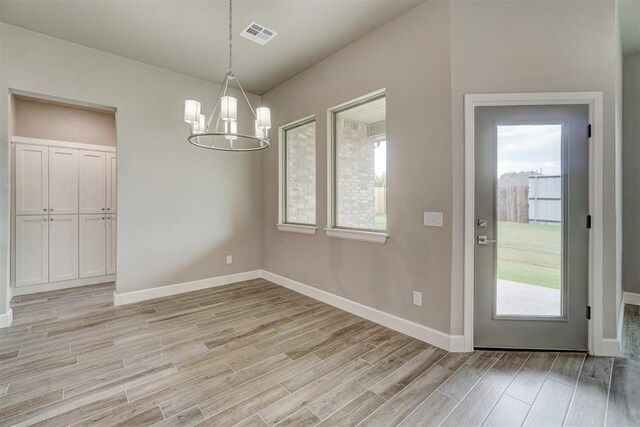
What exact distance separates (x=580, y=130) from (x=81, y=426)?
4.05 meters

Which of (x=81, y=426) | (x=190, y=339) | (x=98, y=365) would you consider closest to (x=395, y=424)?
(x=81, y=426)

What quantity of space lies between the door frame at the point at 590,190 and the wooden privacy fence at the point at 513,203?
0.26 m

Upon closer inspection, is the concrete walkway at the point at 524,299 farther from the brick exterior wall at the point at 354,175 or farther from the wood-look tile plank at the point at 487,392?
the brick exterior wall at the point at 354,175

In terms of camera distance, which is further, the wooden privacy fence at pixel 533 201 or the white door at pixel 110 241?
the white door at pixel 110 241

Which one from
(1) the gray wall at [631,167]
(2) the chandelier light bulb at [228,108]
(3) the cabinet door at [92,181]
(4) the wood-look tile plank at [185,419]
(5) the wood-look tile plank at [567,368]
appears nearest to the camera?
(4) the wood-look tile plank at [185,419]

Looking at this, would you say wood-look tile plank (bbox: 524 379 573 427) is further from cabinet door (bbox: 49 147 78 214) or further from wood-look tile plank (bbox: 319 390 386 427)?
cabinet door (bbox: 49 147 78 214)

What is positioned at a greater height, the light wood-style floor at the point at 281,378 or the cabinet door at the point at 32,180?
the cabinet door at the point at 32,180

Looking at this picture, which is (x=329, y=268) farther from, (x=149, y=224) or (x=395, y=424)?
(x=149, y=224)

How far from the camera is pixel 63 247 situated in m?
4.20

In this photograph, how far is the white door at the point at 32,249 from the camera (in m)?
3.90

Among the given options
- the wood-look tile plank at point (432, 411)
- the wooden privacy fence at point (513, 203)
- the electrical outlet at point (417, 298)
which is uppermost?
the wooden privacy fence at point (513, 203)

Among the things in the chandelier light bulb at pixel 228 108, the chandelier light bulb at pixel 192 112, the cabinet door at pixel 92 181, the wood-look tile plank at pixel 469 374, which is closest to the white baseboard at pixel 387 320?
the wood-look tile plank at pixel 469 374

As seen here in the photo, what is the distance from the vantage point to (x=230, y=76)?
2.53 meters

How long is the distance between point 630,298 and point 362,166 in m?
3.82
